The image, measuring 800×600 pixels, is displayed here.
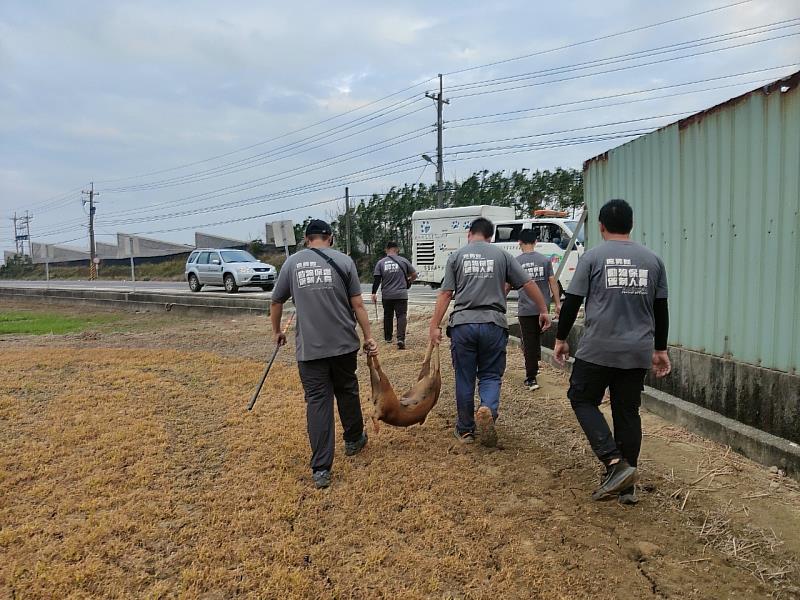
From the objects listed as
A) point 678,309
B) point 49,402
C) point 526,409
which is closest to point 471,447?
point 526,409

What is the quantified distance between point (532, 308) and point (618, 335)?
2.88 metres

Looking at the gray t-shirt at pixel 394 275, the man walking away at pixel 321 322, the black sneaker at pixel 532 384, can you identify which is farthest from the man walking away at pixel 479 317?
the gray t-shirt at pixel 394 275

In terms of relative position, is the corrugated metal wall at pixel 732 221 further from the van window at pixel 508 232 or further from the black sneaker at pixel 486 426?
the van window at pixel 508 232

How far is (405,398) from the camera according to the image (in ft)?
14.9

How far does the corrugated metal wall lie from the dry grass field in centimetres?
94

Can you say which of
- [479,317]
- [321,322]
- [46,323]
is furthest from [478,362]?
[46,323]

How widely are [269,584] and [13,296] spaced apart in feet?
97.0

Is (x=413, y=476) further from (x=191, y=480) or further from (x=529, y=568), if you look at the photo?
(x=191, y=480)

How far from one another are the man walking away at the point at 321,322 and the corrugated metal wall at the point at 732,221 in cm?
298

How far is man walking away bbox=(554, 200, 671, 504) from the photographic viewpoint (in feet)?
10.6

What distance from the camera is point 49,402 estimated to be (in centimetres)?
576

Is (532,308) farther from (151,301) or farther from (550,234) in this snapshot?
(151,301)

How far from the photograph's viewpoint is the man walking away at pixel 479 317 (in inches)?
166

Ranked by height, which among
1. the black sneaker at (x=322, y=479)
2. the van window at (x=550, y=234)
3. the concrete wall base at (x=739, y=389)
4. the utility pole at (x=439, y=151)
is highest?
the utility pole at (x=439, y=151)
